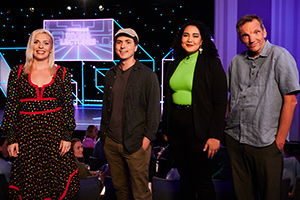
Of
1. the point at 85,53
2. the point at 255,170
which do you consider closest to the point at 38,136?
the point at 255,170

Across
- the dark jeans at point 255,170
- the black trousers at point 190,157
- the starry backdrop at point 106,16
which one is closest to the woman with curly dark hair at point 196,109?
the black trousers at point 190,157

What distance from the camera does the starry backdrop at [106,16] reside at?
29.3 ft

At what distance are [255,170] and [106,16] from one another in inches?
327

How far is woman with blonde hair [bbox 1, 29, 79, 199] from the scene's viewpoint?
1.88m

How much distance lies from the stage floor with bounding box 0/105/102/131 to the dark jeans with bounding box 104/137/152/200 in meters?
4.68

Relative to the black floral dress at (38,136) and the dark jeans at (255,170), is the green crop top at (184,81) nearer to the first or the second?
the dark jeans at (255,170)

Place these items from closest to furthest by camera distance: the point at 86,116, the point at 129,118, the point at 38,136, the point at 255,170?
the point at 255,170
the point at 38,136
the point at 129,118
the point at 86,116

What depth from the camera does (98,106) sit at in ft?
31.9

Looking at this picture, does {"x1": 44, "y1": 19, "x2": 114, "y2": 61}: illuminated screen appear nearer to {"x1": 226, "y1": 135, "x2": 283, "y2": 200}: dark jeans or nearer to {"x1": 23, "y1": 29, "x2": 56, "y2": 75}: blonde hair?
{"x1": 23, "y1": 29, "x2": 56, "y2": 75}: blonde hair

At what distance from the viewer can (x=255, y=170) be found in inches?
70.6

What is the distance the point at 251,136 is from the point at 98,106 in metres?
8.25

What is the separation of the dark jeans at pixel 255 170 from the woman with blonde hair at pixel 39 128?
1026 mm

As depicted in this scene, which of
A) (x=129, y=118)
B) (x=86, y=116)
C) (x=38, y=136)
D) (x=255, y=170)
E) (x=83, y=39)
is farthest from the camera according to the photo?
(x=83, y=39)

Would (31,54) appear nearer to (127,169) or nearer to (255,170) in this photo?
(127,169)
